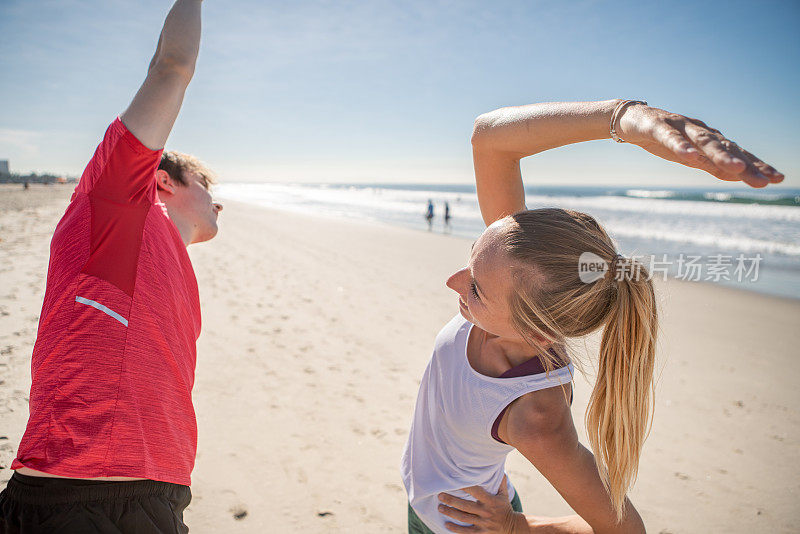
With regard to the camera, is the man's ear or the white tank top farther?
the man's ear

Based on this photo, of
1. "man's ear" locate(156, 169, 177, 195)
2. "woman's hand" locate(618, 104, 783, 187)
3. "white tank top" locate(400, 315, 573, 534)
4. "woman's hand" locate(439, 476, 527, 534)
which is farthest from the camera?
"man's ear" locate(156, 169, 177, 195)

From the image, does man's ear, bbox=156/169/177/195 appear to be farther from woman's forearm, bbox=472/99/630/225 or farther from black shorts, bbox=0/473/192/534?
woman's forearm, bbox=472/99/630/225

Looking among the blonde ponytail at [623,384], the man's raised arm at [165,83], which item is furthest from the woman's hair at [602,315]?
the man's raised arm at [165,83]

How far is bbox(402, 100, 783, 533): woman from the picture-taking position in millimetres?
1124

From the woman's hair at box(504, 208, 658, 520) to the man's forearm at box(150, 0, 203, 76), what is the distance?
1131mm

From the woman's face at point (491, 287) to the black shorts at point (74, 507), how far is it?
1.11 metres

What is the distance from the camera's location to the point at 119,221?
132cm

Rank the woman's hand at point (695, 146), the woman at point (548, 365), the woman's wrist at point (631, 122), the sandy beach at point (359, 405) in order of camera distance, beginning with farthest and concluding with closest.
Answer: the sandy beach at point (359, 405) → the woman at point (548, 365) → the woman's wrist at point (631, 122) → the woman's hand at point (695, 146)

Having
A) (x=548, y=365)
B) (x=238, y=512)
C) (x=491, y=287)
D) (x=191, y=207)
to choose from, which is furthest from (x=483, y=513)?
(x=238, y=512)

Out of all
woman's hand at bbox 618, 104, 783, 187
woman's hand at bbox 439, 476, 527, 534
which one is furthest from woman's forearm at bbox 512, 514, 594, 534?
woman's hand at bbox 618, 104, 783, 187

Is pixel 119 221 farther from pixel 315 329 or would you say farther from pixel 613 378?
pixel 315 329

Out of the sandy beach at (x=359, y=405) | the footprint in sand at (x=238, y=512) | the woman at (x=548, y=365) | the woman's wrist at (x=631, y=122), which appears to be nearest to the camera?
the woman's wrist at (x=631, y=122)

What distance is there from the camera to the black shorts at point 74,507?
45.5 inches

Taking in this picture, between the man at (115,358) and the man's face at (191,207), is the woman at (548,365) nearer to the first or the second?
the man at (115,358)
